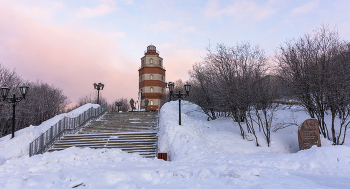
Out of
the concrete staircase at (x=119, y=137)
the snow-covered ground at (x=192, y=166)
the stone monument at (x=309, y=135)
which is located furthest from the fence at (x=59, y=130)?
the stone monument at (x=309, y=135)

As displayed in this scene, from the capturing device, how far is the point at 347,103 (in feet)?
32.6

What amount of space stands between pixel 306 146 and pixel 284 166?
3627mm

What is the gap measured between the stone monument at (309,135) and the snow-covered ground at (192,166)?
1.01m

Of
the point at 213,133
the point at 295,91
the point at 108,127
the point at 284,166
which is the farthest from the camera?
the point at 108,127

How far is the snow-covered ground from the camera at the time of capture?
5.02 metres

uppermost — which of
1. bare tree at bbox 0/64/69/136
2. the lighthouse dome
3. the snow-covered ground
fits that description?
the lighthouse dome

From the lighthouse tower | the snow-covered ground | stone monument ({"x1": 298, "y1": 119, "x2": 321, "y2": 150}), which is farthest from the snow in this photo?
the lighthouse tower

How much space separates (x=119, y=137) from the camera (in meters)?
12.8

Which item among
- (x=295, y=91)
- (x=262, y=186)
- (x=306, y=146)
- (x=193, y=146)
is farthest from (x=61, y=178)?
(x=295, y=91)

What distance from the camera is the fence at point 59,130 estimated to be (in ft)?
36.7

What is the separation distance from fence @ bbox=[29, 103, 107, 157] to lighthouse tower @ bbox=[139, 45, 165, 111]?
88.9ft

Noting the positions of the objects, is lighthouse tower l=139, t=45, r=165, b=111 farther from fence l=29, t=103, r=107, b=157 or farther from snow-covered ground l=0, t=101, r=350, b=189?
snow-covered ground l=0, t=101, r=350, b=189

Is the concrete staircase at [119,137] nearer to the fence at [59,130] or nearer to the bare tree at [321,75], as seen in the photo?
the fence at [59,130]

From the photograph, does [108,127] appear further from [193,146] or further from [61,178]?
[61,178]
